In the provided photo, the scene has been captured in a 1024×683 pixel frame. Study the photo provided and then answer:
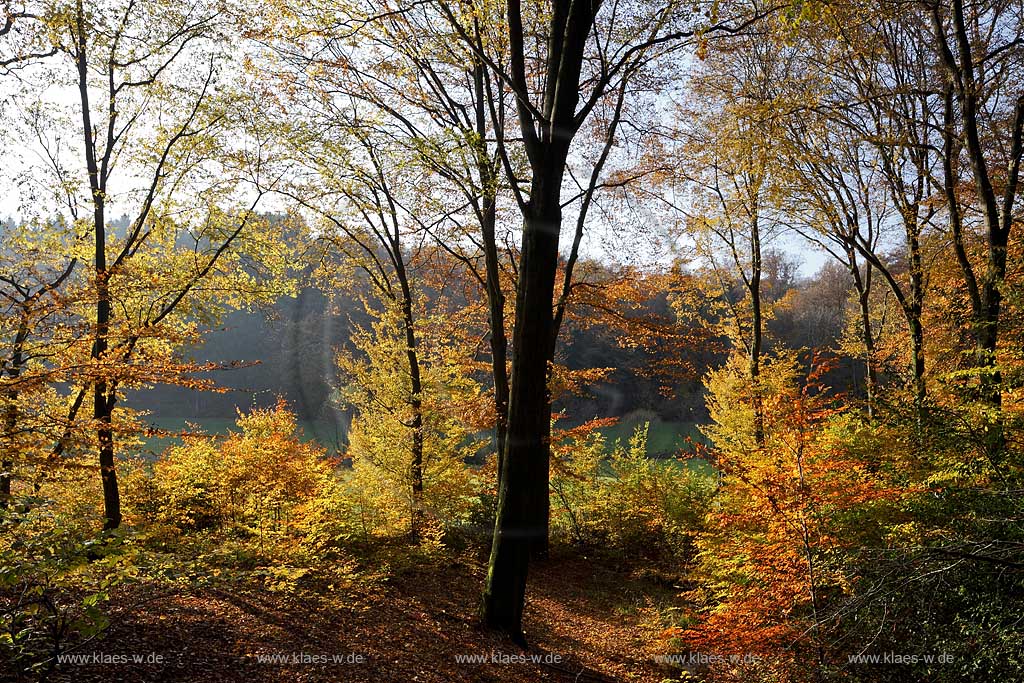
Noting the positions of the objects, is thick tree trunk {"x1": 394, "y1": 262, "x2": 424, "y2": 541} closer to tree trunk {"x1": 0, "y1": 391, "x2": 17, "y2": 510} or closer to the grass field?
tree trunk {"x1": 0, "y1": 391, "x2": 17, "y2": 510}

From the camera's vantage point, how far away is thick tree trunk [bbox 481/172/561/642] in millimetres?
5328

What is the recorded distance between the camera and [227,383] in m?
57.5

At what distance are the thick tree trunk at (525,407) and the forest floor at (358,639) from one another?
40 centimetres

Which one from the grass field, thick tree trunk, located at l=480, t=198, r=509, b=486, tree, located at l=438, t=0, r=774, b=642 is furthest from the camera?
the grass field

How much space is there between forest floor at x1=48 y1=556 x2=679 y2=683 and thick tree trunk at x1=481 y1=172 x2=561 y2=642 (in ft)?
1.32

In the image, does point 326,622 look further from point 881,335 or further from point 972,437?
point 881,335

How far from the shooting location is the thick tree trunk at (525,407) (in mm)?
5328

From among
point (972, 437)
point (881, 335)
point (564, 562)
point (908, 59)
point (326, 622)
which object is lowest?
point (564, 562)

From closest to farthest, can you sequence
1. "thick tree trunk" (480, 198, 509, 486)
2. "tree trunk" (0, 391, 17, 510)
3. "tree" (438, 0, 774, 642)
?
"tree trunk" (0, 391, 17, 510) < "tree" (438, 0, 774, 642) < "thick tree trunk" (480, 198, 509, 486)

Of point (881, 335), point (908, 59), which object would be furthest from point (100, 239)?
point (881, 335)

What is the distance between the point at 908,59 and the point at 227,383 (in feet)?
200

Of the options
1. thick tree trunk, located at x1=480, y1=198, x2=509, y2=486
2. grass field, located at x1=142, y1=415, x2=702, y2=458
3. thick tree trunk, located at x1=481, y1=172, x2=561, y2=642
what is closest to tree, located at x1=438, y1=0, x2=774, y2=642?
thick tree trunk, located at x1=481, y1=172, x2=561, y2=642

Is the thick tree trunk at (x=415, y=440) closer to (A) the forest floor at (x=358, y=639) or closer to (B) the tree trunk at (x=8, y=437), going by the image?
(A) the forest floor at (x=358, y=639)

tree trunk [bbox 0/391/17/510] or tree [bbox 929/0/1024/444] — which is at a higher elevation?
tree [bbox 929/0/1024/444]
